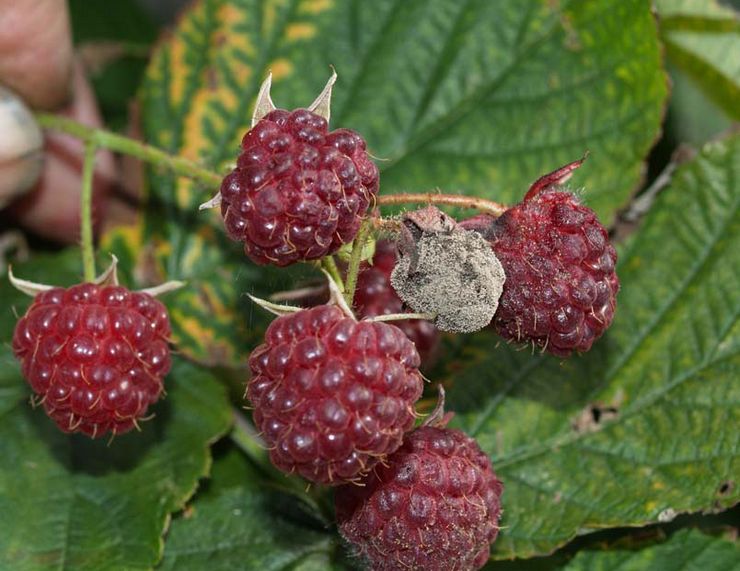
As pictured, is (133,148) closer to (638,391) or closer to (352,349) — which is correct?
(352,349)

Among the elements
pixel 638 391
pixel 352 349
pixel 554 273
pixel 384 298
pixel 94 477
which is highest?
pixel 554 273

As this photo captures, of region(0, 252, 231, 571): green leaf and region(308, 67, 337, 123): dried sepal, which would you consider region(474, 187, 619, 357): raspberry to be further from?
region(0, 252, 231, 571): green leaf

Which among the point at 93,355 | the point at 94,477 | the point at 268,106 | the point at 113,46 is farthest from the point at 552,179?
the point at 113,46

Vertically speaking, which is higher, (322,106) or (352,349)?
(322,106)

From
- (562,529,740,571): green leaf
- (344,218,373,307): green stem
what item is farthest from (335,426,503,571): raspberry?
(562,529,740,571): green leaf

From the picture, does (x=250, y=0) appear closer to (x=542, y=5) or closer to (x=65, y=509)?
(x=542, y=5)
